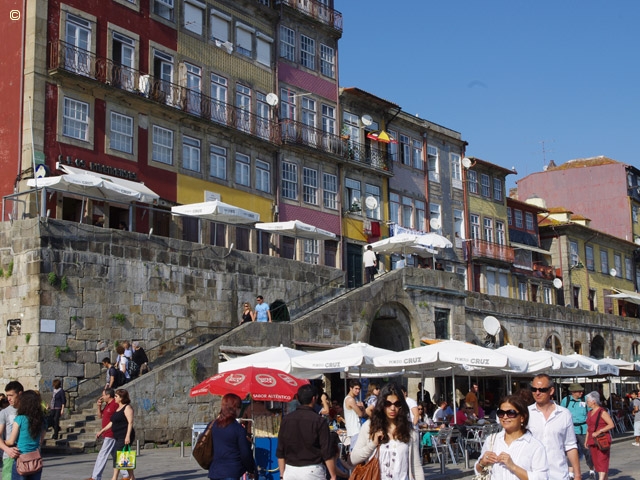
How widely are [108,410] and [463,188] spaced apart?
108ft

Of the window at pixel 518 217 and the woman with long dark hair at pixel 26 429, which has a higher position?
the window at pixel 518 217

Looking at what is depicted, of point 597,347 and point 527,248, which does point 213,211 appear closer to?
point 527,248

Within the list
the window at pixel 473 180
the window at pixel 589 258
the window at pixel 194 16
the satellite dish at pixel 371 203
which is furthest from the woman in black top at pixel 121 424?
the window at pixel 589 258

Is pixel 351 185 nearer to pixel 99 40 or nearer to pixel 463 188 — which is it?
pixel 463 188

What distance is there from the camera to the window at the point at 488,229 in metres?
44.5

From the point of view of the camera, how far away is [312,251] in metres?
32.5

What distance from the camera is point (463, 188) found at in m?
43.2

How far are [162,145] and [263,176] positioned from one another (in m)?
4.92

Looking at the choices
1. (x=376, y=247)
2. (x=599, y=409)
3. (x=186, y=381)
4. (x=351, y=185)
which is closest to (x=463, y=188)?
(x=351, y=185)

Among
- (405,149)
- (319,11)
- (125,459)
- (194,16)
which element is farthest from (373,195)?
(125,459)

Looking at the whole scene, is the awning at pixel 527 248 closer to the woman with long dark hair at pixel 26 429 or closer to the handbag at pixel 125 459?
the handbag at pixel 125 459

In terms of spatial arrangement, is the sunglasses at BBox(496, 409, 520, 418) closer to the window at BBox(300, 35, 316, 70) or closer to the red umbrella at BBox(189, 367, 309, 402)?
the red umbrella at BBox(189, 367, 309, 402)

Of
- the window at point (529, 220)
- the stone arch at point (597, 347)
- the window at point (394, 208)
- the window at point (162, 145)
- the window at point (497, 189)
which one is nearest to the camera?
the window at point (162, 145)

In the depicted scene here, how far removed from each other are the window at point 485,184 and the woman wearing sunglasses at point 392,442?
38.9 meters
